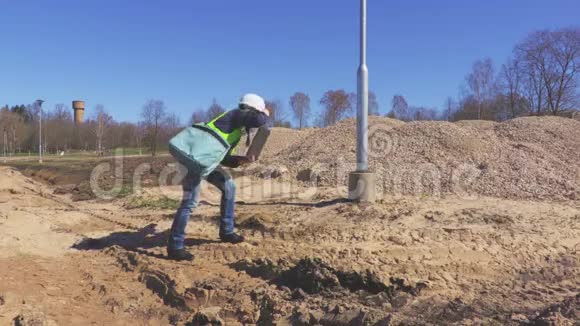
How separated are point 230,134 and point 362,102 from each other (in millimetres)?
3420

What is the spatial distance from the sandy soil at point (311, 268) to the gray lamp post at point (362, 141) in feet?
1.10

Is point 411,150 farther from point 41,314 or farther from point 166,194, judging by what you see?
point 41,314

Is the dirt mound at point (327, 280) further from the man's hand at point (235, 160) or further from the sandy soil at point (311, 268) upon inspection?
the man's hand at point (235, 160)

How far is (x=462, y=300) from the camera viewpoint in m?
3.76

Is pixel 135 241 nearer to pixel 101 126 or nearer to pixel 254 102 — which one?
pixel 254 102

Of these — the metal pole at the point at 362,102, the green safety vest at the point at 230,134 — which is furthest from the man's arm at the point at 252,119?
the metal pole at the point at 362,102

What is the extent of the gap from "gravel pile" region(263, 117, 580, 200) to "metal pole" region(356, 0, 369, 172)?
1933 mm

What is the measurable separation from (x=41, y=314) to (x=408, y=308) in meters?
3.05

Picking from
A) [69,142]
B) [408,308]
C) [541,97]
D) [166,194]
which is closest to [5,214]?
[166,194]

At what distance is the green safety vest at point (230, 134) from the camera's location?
5.09m

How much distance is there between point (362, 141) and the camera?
25.8ft

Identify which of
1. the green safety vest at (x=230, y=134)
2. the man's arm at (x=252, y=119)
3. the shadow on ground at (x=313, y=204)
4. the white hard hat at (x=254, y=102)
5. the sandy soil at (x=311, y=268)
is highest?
the white hard hat at (x=254, y=102)

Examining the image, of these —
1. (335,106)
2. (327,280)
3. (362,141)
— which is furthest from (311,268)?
(335,106)

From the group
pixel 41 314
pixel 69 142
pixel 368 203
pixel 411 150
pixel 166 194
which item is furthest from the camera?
pixel 69 142
